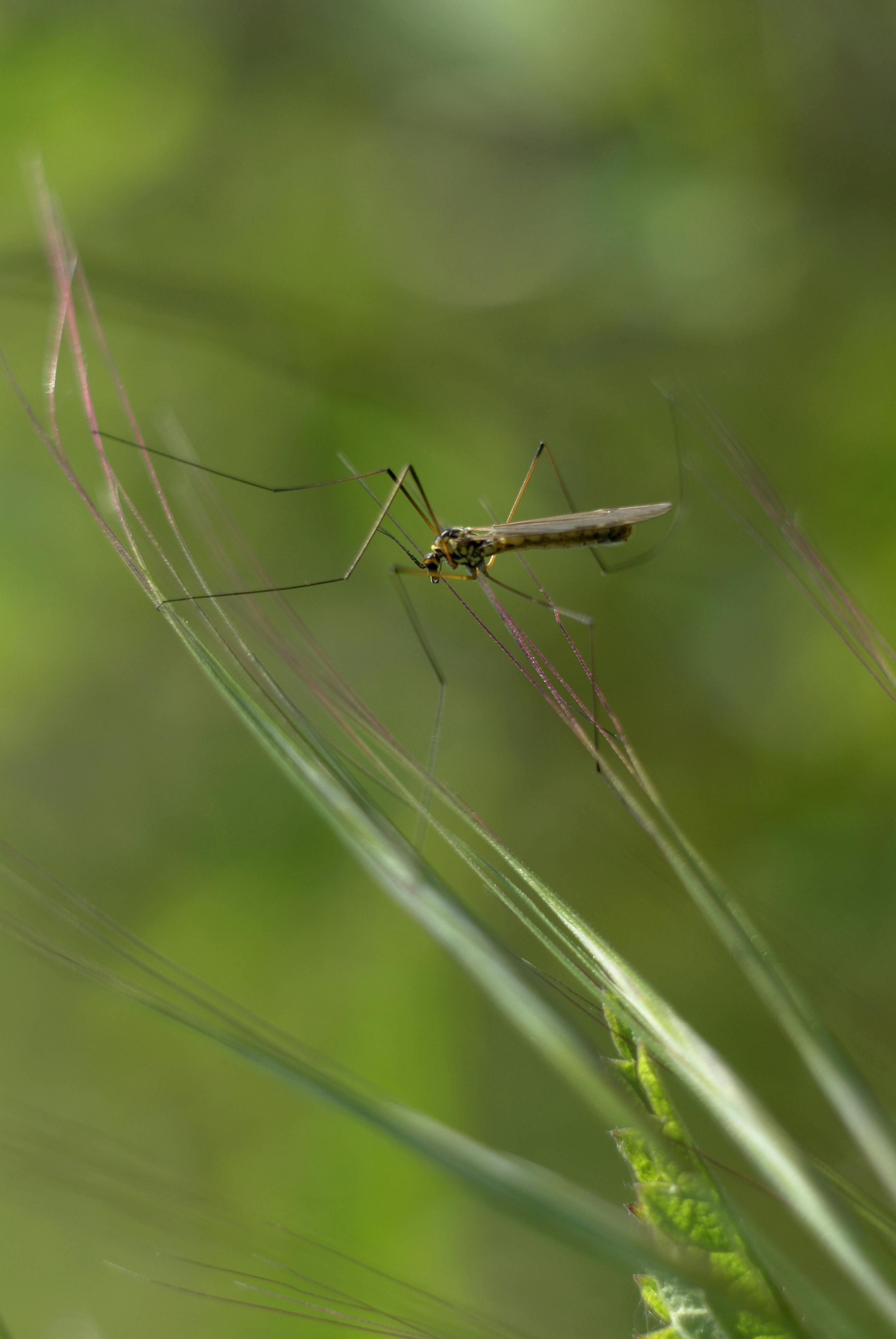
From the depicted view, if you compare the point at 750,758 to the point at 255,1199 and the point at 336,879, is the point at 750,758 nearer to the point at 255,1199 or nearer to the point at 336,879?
the point at 336,879

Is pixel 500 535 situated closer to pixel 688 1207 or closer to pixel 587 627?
pixel 587 627

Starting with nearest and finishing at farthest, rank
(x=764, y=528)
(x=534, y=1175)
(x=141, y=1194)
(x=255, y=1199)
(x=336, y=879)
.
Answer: (x=534, y=1175) < (x=141, y=1194) < (x=764, y=528) < (x=255, y=1199) < (x=336, y=879)

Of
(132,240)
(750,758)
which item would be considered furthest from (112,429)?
(750,758)

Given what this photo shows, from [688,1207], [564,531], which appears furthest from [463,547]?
[688,1207]

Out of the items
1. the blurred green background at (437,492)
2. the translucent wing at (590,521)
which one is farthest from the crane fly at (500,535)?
the blurred green background at (437,492)

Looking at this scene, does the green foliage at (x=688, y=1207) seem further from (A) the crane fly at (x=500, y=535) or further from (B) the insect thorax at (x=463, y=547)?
(B) the insect thorax at (x=463, y=547)

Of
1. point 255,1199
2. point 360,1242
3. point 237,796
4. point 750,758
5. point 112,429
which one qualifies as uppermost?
point 112,429
